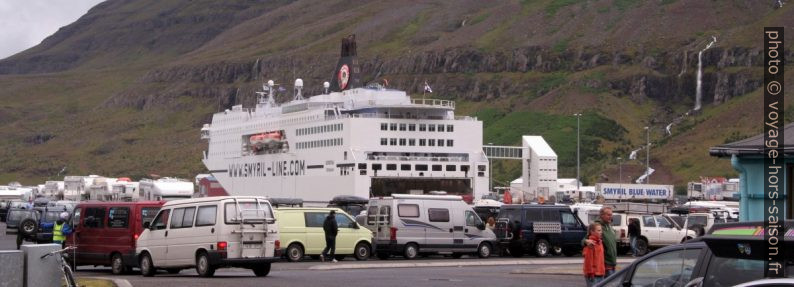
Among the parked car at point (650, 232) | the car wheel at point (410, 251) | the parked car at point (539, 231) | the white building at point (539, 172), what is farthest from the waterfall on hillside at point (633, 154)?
the car wheel at point (410, 251)

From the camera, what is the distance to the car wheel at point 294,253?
113 feet

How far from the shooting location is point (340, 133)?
8869 cm

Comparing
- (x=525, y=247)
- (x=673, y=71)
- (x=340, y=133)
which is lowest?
(x=525, y=247)

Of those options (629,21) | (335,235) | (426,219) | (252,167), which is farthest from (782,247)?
(629,21)

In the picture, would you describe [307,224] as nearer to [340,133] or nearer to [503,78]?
[340,133]

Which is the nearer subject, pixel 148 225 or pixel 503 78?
pixel 148 225

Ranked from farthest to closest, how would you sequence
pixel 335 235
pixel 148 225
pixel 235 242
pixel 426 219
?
pixel 426 219
pixel 335 235
pixel 148 225
pixel 235 242

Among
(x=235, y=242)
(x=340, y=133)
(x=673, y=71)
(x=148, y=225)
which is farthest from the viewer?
(x=673, y=71)

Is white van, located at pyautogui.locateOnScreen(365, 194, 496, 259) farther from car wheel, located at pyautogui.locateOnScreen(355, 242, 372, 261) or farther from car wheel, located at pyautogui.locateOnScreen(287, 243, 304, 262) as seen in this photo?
car wheel, located at pyautogui.locateOnScreen(287, 243, 304, 262)

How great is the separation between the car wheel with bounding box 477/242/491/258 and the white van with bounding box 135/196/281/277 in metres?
12.1

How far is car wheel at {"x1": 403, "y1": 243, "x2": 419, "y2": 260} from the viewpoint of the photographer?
36938 millimetres

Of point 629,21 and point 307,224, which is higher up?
point 629,21

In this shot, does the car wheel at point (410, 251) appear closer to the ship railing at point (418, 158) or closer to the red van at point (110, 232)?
the red van at point (110, 232)

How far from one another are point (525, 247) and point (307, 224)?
24.1 feet
